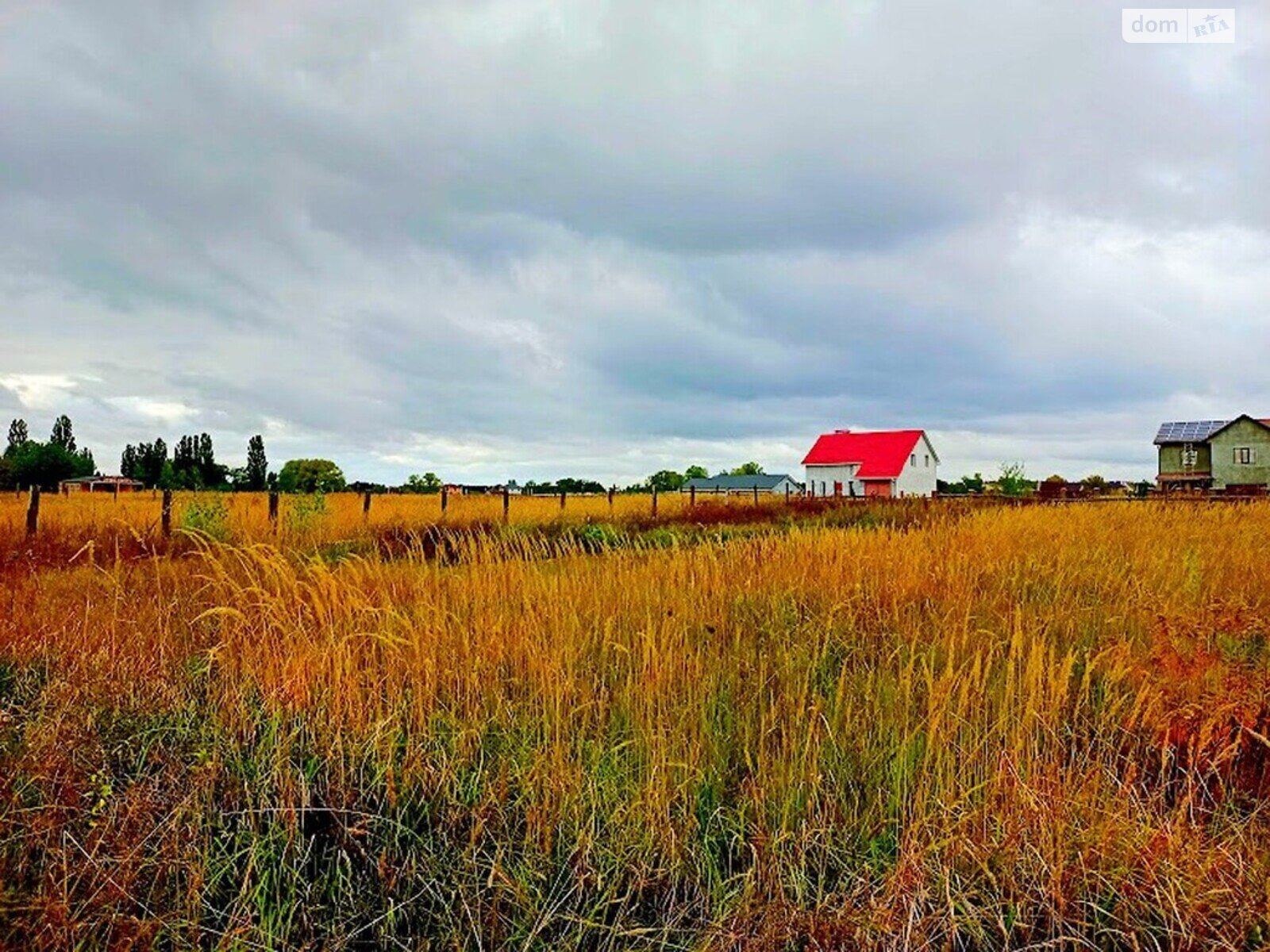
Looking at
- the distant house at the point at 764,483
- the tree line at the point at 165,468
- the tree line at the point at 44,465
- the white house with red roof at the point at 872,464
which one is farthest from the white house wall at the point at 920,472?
the tree line at the point at 44,465

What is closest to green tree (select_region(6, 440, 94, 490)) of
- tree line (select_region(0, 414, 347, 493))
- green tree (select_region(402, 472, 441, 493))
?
tree line (select_region(0, 414, 347, 493))

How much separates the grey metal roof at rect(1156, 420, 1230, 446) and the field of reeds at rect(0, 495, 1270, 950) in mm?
51838

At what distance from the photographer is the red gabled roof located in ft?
170

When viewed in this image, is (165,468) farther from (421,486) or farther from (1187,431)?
(1187,431)

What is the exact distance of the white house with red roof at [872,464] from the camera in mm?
51656

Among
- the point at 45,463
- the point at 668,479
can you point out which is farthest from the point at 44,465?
the point at 668,479

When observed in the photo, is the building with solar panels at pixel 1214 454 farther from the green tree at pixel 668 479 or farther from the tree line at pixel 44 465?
the tree line at pixel 44 465

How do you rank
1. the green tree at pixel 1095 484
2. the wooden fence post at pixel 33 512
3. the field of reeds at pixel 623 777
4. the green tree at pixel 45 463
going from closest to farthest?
the field of reeds at pixel 623 777, the wooden fence post at pixel 33 512, the green tree at pixel 1095 484, the green tree at pixel 45 463

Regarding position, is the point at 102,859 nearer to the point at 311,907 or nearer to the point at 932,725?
the point at 311,907

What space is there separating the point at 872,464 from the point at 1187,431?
18690 millimetres

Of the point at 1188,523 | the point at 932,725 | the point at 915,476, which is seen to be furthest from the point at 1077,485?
the point at 932,725

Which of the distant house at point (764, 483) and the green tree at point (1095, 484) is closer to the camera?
the green tree at point (1095, 484)

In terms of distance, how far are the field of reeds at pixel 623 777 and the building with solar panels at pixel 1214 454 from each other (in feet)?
148

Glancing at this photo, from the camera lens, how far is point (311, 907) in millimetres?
2188
